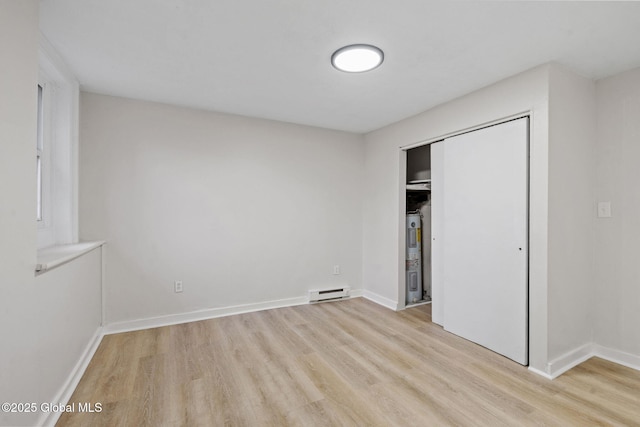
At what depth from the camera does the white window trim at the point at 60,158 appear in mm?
2381

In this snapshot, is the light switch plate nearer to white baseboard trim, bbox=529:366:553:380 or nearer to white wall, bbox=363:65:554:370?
white wall, bbox=363:65:554:370

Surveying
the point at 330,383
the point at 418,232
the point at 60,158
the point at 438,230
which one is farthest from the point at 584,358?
the point at 60,158

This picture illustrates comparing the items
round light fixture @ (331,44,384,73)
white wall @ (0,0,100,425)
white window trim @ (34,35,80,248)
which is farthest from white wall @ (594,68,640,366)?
white window trim @ (34,35,80,248)

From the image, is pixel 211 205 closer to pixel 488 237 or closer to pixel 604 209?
pixel 488 237

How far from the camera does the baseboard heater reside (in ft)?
12.7

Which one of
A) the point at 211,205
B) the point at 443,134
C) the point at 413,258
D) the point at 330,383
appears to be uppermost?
the point at 443,134

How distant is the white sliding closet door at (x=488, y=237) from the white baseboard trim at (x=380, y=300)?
0.76 meters

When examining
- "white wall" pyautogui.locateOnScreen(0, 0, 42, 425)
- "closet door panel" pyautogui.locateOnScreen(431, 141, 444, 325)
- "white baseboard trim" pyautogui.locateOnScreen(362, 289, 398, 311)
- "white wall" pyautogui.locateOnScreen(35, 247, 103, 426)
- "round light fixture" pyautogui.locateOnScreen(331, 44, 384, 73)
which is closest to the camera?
"white wall" pyautogui.locateOnScreen(0, 0, 42, 425)

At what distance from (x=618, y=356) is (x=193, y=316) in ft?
13.2

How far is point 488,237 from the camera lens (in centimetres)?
259

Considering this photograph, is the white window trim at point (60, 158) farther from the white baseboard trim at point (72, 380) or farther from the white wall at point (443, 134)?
the white wall at point (443, 134)

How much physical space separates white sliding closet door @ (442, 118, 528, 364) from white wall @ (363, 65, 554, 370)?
85 mm

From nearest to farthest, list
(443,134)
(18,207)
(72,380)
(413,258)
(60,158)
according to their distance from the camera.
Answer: (18,207)
(72,380)
(60,158)
(443,134)
(413,258)

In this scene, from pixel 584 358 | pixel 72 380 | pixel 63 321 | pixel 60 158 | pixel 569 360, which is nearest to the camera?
pixel 63 321
